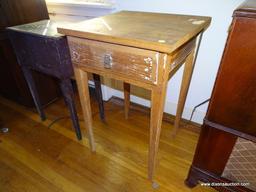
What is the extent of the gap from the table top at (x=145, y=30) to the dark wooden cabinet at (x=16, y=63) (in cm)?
70

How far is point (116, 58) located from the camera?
27.7 inches

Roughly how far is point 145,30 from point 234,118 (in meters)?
0.47

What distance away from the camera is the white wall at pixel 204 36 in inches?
37.7

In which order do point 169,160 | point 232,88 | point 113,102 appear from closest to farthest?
1. point 232,88
2. point 169,160
3. point 113,102

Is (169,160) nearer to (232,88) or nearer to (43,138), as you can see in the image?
(232,88)

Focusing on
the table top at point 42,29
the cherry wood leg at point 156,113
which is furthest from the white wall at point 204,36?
the cherry wood leg at point 156,113

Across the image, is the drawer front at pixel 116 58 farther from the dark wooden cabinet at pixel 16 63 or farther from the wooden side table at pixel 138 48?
the dark wooden cabinet at pixel 16 63

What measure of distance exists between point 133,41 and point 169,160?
A: 844mm

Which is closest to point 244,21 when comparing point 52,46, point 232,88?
point 232,88

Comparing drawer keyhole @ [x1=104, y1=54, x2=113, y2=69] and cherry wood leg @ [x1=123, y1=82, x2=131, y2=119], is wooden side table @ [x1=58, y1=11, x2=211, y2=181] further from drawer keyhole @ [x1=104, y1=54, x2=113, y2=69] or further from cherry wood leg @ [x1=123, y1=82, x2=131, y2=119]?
cherry wood leg @ [x1=123, y1=82, x2=131, y2=119]

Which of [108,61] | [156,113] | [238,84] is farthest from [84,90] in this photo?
[238,84]

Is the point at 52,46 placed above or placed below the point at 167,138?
above

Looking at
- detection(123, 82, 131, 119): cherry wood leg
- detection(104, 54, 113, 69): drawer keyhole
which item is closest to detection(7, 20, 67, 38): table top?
detection(104, 54, 113, 69): drawer keyhole

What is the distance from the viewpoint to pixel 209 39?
3.45 feet
